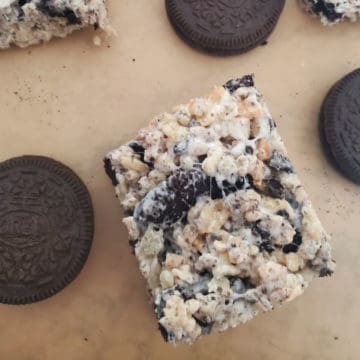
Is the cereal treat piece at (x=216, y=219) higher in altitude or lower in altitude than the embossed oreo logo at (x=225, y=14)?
lower

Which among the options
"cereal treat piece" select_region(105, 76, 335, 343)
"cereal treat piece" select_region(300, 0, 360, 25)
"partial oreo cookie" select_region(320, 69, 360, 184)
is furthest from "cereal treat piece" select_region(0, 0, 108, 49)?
"partial oreo cookie" select_region(320, 69, 360, 184)

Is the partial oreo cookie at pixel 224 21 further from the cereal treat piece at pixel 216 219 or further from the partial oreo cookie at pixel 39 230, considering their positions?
the partial oreo cookie at pixel 39 230

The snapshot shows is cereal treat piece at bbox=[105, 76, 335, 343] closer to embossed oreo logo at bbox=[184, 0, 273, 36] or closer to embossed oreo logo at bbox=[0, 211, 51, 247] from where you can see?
embossed oreo logo at bbox=[0, 211, 51, 247]

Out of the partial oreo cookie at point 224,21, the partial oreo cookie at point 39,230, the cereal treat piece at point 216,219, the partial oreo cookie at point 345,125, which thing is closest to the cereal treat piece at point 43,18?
the partial oreo cookie at point 224,21

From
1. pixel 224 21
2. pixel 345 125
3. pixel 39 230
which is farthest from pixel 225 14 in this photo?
pixel 39 230

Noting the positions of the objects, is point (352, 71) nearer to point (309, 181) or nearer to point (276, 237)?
point (309, 181)

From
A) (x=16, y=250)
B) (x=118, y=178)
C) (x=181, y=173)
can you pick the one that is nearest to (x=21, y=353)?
(x=16, y=250)
